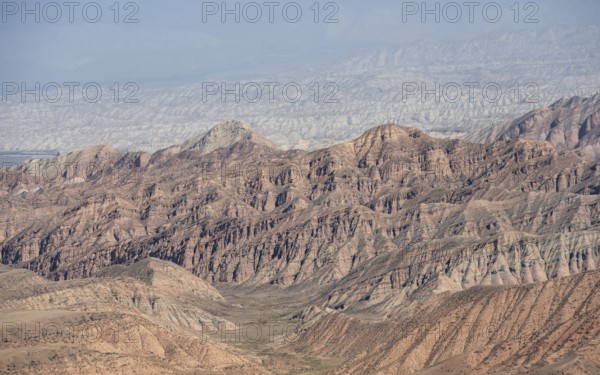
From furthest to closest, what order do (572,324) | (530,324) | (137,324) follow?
(137,324) < (530,324) < (572,324)

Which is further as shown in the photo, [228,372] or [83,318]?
[83,318]

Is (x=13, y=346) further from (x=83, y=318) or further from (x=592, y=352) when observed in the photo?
(x=592, y=352)

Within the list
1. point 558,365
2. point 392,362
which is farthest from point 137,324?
point 558,365

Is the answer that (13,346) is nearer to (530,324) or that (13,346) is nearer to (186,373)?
(186,373)

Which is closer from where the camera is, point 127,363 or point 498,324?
point 127,363

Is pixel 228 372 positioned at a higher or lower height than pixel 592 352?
lower

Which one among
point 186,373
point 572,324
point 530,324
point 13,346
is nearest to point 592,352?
point 572,324

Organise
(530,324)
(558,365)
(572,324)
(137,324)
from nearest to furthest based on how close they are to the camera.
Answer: (558,365) → (572,324) → (530,324) → (137,324)

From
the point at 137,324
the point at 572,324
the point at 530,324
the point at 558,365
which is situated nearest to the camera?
the point at 558,365
